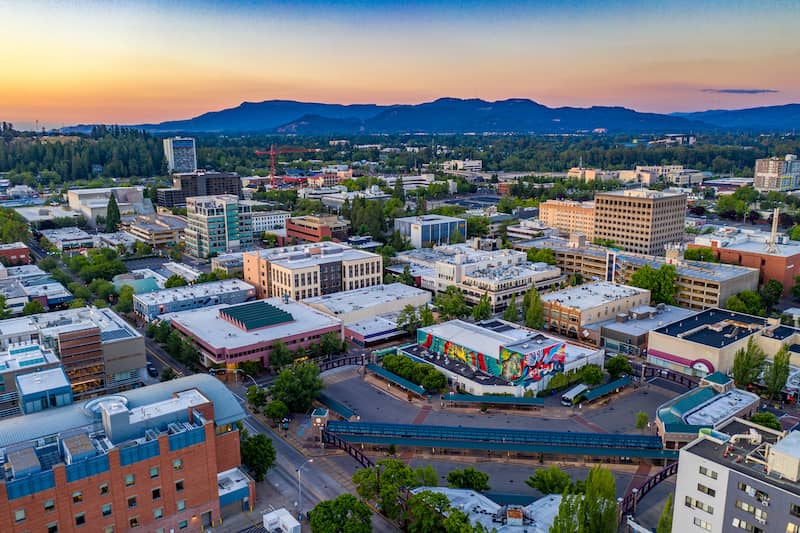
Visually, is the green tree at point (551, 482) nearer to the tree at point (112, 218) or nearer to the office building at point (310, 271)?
the office building at point (310, 271)

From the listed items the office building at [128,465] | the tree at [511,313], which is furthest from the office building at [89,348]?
the tree at [511,313]

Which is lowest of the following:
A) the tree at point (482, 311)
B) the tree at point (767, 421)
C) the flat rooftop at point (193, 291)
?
the tree at point (767, 421)

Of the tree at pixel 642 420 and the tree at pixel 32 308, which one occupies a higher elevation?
the tree at pixel 32 308

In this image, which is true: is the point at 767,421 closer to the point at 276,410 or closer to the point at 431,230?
the point at 276,410

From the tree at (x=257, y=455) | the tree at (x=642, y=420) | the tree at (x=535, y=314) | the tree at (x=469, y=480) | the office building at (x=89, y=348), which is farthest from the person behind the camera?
the tree at (x=535, y=314)

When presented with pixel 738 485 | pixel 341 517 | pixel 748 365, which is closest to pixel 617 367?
pixel 748 365

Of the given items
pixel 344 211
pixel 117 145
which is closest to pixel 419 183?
pixel 344 211

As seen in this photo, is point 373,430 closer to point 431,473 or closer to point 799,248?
point 431,473

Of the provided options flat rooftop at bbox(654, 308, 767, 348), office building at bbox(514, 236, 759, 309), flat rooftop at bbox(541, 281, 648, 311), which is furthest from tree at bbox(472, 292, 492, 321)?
office building at bbox(514, 236, 759, 309)
